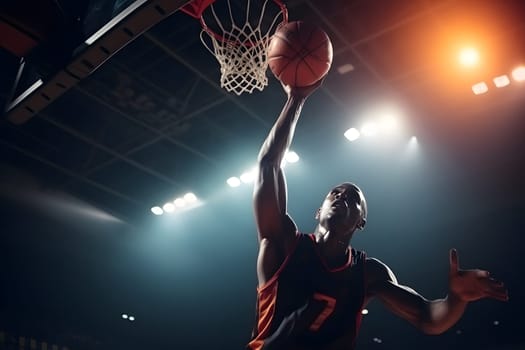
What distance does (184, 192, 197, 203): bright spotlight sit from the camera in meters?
8.86

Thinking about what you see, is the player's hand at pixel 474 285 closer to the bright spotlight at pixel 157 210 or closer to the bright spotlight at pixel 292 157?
the bright spotlight at pixel 292 157

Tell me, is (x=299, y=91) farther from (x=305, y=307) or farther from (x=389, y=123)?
(x=389, y=123)

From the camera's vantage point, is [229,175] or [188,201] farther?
[188,201]

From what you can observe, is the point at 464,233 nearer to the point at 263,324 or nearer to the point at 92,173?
the point at 92,173

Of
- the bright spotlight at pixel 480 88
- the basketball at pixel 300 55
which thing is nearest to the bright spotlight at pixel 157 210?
the bright spotlight at pixel 480 88

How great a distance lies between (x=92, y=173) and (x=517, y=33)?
5882 millimetres

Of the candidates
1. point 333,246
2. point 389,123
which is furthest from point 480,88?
point 333,246

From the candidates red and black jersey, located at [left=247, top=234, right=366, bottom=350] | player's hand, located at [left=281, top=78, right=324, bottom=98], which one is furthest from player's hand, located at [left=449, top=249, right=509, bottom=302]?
player's hand, located at [left=281, top=78, right=324, bottom=98]

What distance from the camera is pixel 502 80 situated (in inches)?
247

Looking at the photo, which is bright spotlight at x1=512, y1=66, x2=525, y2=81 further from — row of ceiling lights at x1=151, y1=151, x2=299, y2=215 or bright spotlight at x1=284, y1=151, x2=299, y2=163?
row of ceiling lights at x1=151, y1=151, x2=299, y2=215

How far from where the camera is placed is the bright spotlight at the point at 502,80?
20.5 feet

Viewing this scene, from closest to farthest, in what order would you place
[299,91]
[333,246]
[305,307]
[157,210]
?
[305,307] < [333,246] < [299,91] < [157,210]

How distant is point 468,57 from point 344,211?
14.2ft

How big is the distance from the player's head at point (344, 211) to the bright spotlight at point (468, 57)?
4.13 meters
